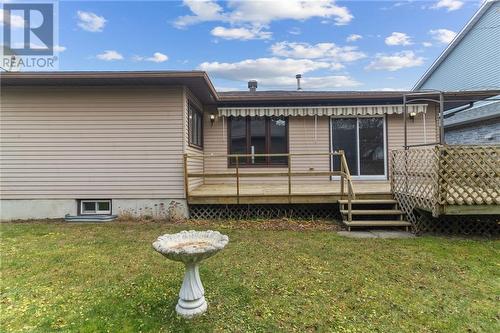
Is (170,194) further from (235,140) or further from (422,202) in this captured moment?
(422,202)

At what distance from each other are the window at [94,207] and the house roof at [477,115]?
11.4 meters

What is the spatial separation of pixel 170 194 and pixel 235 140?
3244 mm

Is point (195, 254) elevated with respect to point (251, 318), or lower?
elevated

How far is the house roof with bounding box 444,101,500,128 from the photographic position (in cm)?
1066

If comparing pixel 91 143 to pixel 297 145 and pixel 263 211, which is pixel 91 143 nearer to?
pixel 263 211

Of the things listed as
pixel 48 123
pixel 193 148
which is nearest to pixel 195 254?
pixel 193 148

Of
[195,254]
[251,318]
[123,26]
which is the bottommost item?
[251,318]

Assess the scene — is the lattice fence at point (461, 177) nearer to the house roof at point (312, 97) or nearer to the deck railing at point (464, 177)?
the deck railing at point (464, 177)

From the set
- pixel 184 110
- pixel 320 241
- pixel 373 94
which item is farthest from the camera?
pixel 373 94

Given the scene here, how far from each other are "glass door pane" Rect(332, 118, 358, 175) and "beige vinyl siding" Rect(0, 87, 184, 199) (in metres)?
4.95

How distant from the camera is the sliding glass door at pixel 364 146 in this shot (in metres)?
9.45

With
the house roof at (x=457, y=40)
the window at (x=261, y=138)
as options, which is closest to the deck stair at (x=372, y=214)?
the window at (x=261, y=138)

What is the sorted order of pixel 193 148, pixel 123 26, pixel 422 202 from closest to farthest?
pixel 422 202, pixel 193 148, pixel 123 26

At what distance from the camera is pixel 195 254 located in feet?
8.87
